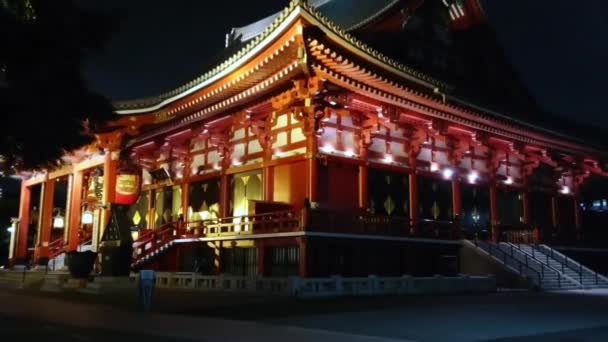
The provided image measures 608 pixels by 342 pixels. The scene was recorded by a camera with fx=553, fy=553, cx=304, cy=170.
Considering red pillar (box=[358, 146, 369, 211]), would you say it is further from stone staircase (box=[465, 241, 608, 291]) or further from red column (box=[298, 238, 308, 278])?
stone staircase (box=[465, 241, 608, 291])

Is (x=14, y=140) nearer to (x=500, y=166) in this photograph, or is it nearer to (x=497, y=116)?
(x=497, y=116)

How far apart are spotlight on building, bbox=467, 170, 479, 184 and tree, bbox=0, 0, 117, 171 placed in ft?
71.5

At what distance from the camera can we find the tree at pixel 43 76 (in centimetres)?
947

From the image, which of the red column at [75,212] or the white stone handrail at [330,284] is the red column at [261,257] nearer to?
the white stone handrail at [330,284]

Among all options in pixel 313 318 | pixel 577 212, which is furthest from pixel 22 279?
pixel 577 212

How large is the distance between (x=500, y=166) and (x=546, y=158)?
278 cm

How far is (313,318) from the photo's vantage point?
12531 millimetres

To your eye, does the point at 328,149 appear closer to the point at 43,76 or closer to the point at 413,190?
the point at 413,190

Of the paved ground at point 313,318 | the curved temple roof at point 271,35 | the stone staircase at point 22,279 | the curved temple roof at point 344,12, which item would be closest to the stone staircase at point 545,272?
the paved ground at point 313,318

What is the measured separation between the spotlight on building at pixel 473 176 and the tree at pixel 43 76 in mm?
21794

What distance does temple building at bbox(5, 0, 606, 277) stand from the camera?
2069cm

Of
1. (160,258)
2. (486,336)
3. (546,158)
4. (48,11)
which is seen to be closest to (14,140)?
(48,11)

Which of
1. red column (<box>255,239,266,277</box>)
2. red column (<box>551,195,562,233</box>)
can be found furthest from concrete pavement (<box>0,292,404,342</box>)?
red column (<box>551,195,562,233</box>)

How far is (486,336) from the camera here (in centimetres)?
1007
